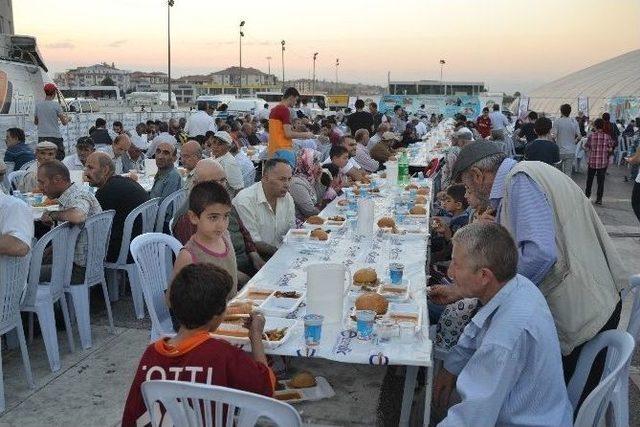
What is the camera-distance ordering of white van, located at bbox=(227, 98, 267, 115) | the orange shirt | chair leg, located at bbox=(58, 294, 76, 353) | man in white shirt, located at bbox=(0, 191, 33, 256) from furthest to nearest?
white van, located at bbox=(227, 98, 267, 115) → the orange shirt → chair leg, located at bbox=(58, 294, 76, 353) → man in white shirt, located at bbox=(0, 191, 33, 256)

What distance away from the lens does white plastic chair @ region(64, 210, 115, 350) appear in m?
4.32

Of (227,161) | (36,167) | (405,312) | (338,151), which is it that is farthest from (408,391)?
(36,167)

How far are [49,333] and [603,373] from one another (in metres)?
3.31

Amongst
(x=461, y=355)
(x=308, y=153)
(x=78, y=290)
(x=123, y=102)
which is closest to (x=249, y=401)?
(x=461, y=355)

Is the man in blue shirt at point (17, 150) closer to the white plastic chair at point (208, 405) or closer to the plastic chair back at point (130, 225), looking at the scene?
the plastic chair back at point (130, 225)

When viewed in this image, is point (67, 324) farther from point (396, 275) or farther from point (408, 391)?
point (408, 391)

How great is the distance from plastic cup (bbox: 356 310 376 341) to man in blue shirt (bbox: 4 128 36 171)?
697 centimetres

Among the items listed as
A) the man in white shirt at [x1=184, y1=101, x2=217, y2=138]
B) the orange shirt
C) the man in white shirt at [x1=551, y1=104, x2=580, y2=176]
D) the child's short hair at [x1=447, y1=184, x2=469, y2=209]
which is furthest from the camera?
the man in white shirt at [x1=184, y1=101, x2=217, y2=138]

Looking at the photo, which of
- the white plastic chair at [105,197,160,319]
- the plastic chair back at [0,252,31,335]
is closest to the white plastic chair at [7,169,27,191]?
the white plastic chair at [105,197,160,319]

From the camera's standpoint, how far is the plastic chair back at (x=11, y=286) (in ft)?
11.2

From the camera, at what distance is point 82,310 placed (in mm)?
4324

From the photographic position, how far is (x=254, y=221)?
186 inches

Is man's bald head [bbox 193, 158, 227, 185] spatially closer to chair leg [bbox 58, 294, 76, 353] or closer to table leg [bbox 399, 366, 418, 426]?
chair leg [bbox 58, 294, 76, 353]

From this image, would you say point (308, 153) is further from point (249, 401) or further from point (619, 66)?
point (619, 66)
